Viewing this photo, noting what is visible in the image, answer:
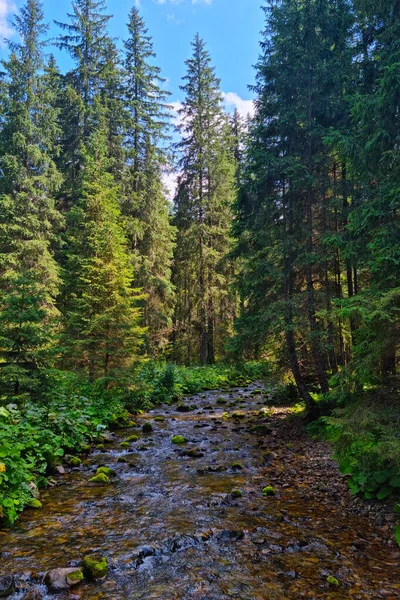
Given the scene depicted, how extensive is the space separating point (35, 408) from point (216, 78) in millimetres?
26008

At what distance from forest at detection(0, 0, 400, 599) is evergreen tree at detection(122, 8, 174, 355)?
11 centimetres

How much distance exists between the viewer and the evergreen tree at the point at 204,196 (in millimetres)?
24359

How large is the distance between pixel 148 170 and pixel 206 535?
68.7 ft

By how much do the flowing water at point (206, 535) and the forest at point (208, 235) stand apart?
0.27 meters

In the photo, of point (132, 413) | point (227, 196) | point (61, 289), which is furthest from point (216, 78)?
point (132, 413)

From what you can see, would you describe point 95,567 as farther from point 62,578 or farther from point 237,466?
point 237,466

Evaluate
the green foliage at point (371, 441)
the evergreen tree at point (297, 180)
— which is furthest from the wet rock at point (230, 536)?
the evergreen tree at point (297, 180)

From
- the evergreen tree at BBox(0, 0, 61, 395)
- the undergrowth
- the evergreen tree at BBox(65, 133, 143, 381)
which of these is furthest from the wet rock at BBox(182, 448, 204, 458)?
the evergreen tree at BBox(0, 0, 61, 395)

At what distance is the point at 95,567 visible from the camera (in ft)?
11.5

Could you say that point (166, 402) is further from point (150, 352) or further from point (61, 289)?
point (61, 289)

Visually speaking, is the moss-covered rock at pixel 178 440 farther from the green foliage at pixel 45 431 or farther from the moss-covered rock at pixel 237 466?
the moss-covered rock at pixel 237 466

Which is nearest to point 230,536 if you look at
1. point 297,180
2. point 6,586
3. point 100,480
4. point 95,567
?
point 95,567

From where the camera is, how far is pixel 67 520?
4648 millimetres

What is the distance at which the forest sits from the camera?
17.0 ft
